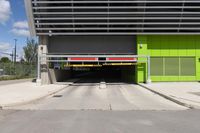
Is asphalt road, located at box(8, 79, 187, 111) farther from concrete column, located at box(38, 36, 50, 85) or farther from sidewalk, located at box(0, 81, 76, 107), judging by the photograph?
concrete column, located at box(38, 36, 50, 85)

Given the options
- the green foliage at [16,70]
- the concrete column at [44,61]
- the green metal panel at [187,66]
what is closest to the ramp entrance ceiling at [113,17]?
the concrete column at [44,61]

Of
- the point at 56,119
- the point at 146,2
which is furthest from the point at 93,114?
the point at 146,2

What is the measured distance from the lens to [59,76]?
145 ft

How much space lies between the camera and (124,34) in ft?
114

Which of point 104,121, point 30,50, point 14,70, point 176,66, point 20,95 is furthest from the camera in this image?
point 30,50

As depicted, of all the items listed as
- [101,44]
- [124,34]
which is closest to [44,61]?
[101,44]

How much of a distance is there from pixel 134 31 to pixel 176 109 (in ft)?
68.4

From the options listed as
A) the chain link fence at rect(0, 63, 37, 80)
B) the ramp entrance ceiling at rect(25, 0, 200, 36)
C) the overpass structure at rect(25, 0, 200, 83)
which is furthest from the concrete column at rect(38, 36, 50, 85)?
the chain link fence at rect(0, 63, 37, 80)

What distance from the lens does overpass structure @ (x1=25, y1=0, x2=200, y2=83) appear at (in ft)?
109

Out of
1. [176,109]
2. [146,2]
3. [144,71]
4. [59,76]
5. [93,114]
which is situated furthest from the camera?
[59,76]

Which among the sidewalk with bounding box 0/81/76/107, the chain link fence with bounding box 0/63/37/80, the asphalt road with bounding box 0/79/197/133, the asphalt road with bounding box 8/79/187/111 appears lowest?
the asphalt road with bounding box 8/79/187/111

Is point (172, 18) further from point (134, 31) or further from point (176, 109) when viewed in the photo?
point (176, 109)

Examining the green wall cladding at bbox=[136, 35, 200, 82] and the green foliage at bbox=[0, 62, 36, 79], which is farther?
the green foliage at bbox=[0, 62, 36, 79]

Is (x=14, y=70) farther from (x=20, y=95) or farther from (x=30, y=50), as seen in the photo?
(x=20, y=95)
